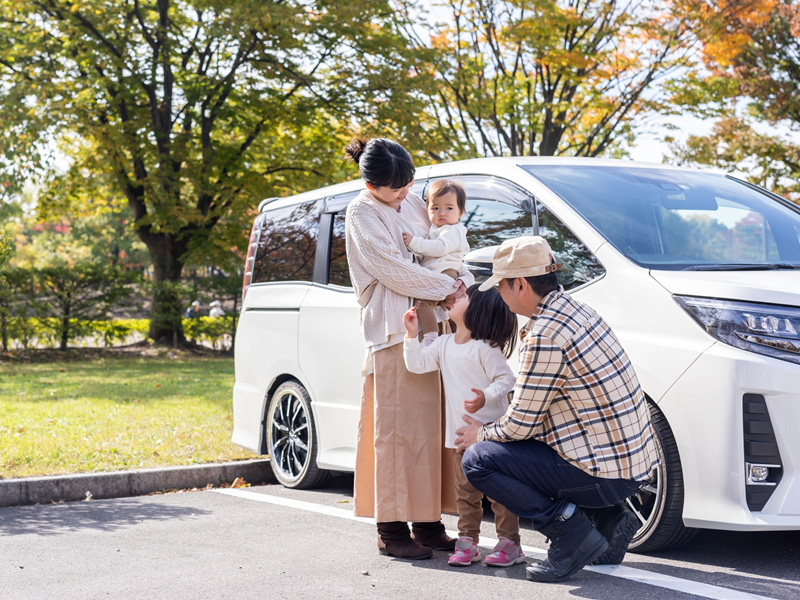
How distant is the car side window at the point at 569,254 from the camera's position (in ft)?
14.6

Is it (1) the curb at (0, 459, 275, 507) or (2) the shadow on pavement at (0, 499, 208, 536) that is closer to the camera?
(2) the shadow on pavement at (0, 499, 208, 536)

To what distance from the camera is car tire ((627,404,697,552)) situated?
160 inches

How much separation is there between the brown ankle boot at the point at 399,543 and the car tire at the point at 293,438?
1.72m

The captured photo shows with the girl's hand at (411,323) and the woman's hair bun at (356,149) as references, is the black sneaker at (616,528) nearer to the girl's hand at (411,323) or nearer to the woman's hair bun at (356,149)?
the girl's hand at (411,323)

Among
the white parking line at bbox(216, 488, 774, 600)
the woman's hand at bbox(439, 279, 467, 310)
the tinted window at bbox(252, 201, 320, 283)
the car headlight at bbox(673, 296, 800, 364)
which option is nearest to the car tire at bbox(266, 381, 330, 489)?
the tinted window at bbox(252, 201, 320, 283)

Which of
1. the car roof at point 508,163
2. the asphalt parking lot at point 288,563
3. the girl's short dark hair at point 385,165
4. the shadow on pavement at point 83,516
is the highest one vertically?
the car roof at point 508,163

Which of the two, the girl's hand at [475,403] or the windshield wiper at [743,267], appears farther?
the windshield wiper at [743,267]

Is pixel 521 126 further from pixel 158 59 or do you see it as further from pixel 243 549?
pixel 243 549

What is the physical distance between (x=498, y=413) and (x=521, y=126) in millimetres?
15550

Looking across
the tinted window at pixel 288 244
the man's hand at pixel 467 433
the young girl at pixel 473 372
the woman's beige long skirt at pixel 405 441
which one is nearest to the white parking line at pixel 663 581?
the young girl at pixel 473 372

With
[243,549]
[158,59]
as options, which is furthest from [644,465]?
[158,59]

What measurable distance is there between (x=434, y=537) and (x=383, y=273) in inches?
51.5

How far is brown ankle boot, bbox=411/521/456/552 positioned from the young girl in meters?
0.27

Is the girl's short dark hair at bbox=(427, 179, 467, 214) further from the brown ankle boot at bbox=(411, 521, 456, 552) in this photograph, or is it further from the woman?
the brown ankle boot at bbox=(411, 521, 456, 552)
